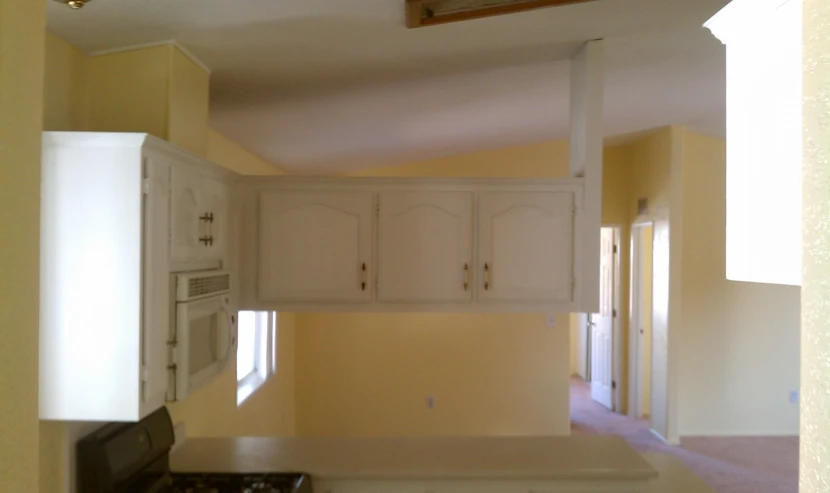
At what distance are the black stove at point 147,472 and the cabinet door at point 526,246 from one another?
122cm

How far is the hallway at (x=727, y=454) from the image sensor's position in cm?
442

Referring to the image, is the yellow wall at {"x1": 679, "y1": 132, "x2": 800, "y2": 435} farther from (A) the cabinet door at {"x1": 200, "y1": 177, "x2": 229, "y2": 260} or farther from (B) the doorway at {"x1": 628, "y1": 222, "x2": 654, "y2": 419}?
(A) the cabinet door at {"x1": 200, "y1": 177, "x2": 229, "y2": 260}

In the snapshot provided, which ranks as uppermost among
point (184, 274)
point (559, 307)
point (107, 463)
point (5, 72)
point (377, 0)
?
point (377, 0)

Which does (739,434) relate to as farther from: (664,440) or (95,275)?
(95,275)

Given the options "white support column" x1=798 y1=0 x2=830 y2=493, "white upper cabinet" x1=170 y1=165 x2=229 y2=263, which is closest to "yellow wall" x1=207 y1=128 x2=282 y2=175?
"white upper cabinet" x1=170 y1=165 x2=229 y2=263

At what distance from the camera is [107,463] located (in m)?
1.76

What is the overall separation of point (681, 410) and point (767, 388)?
86cm

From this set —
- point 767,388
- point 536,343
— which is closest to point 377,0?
point 536,343

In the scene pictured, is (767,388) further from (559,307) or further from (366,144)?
(366,144)

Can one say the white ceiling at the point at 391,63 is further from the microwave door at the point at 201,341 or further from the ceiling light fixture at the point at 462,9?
the microwave door at the point at 201,341

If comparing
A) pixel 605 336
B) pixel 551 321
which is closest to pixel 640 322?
pixel 605 336

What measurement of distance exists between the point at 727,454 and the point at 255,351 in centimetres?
419

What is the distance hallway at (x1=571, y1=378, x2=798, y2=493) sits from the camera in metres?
4.42

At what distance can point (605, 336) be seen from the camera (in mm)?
6641
